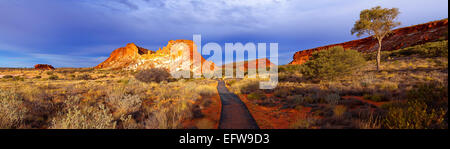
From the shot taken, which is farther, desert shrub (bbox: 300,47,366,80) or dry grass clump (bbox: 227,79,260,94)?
desert shrub (bbox: 300,47,366,80)

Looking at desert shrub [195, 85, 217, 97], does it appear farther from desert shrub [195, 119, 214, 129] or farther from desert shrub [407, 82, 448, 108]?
desert shrub [407, 82, 448, 108]

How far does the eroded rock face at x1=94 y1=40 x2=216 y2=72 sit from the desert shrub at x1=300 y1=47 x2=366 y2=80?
171ft

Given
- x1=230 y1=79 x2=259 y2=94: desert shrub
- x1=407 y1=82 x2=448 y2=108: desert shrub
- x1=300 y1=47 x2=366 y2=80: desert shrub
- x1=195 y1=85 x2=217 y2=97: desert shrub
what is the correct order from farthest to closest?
x1=300 y1=47 x2=366 y2=80: desert shrub
x1=230 y1=79 x2=259 y2=94: desert shrub
x1=195 y1=85 x2=217 y2=97: desert shrub
x1=407 y1=82 x2=448 y2=108: desert shrub

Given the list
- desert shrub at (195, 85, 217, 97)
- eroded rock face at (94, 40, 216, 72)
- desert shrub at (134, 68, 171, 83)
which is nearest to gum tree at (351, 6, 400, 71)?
desert shrub at (195, 85, 217, 97)

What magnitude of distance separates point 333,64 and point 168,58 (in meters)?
66.3

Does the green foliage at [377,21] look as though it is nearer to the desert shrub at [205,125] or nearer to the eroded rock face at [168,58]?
the desert shrub at [205,125]

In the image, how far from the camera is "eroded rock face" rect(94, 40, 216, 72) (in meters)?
67.7

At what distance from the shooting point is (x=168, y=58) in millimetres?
71250

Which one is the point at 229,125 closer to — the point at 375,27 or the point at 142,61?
the point at 375,27
